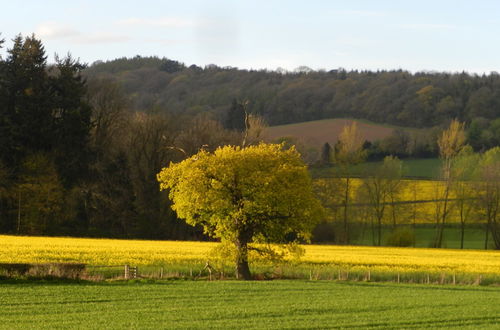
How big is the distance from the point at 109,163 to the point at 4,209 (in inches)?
389

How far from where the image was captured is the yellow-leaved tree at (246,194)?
3497 centimetres

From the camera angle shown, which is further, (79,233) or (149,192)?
(149,192)

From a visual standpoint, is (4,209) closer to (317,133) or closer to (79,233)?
(79,233)

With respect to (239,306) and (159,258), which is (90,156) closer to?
(159,258)

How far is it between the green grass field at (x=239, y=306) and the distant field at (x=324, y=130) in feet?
254

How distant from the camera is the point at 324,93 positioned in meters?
138

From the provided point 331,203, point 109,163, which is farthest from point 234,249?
point 331,203

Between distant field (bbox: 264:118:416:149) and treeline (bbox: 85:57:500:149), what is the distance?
10.2 feet

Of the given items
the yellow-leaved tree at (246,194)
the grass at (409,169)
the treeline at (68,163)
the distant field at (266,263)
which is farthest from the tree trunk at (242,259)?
the grass at (409,169)

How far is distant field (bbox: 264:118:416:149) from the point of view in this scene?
11300 cm

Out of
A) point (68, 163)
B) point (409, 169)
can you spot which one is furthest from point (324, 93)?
point (68, 163)

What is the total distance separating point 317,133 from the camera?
11900 cm

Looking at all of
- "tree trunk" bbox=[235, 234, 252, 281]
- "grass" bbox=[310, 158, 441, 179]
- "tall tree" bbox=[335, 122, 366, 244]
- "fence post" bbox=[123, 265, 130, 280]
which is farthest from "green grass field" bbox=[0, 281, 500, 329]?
"grass" bbox=[310, 158, 441, 179]

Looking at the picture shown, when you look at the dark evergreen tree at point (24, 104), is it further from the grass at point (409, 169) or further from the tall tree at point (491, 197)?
the tall tree at point (491, 197)
